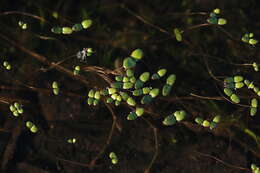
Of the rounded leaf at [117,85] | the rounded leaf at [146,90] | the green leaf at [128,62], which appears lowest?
the rounded leaf at [146,90]

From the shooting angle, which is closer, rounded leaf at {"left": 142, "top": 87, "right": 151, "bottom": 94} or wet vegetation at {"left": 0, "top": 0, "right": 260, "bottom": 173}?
rounded leaf at {"left": 142, "top": 87, "right": 151, "bottom": 94}

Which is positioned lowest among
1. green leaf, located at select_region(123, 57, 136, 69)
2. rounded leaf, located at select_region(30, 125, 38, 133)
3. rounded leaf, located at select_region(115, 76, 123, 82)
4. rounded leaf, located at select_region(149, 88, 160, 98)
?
rounded leaf, located at select_region(149, 88, 160, 98)

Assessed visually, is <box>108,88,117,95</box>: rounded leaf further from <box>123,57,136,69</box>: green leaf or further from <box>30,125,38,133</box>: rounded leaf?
<box>30,125,38,133</box>: rounded leaf

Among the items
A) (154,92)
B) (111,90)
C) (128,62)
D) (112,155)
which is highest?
(128,62)

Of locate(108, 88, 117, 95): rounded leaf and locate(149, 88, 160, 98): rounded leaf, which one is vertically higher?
locate(108, 88, 117, 95): rounded leaf

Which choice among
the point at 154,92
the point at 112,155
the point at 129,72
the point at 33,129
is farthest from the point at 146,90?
the point at 33,129

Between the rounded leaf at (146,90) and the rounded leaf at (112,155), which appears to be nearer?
the rounded leaf at (146,90)

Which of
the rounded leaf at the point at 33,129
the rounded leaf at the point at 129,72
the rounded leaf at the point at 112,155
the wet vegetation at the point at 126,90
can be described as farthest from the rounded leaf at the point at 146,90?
the rounded leaf at the point at 33,129

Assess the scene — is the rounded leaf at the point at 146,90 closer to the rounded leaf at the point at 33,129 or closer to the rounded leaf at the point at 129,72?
the rounded leaf at the point at 129,72

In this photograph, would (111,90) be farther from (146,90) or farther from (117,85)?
(146,90)

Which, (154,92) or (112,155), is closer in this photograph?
(154,92)

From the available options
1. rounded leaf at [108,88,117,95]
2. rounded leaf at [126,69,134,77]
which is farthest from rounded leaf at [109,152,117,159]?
rounded leaf at [126,69,134,77]
